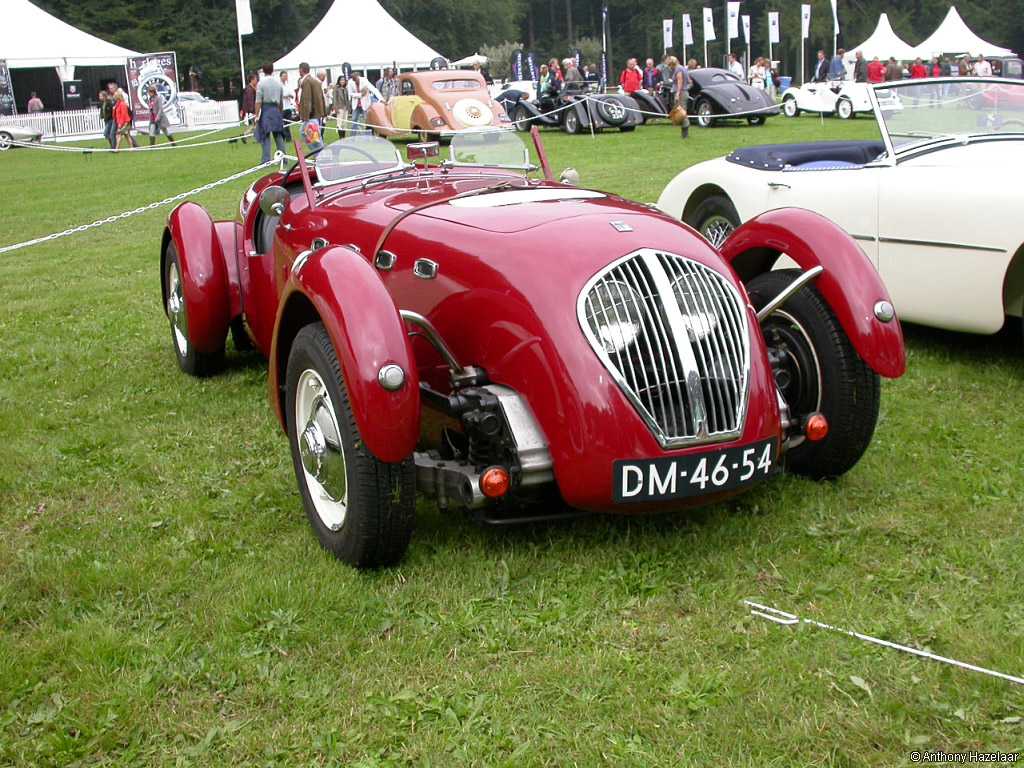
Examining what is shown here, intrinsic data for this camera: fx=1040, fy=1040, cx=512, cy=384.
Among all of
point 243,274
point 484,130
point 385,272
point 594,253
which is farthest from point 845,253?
point 243,274

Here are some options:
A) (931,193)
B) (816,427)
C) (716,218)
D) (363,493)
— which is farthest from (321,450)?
(716,218)

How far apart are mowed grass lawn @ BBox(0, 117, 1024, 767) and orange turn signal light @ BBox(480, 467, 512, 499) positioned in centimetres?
35

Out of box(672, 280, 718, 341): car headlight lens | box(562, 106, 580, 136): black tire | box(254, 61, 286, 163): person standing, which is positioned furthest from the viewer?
box(562, 106, 580, 136): black tire

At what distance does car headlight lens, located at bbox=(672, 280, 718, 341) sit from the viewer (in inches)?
134

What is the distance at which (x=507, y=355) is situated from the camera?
347 centimetres

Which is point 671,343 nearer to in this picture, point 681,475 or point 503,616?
point 681,475

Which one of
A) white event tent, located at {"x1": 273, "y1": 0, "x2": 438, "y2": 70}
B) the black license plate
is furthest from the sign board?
the black license plate

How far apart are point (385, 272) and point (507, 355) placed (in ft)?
2.69

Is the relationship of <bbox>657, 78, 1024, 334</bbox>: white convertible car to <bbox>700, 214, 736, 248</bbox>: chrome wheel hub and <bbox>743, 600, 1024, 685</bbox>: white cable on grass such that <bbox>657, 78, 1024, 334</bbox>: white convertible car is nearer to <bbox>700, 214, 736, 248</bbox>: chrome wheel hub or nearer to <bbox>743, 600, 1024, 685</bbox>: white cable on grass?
<bbox>700, 214, 736, 248</bbox>: chrome wheel hub

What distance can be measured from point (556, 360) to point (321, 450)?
94 cm

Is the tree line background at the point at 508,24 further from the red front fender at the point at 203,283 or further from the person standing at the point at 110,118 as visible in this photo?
the red front fender at the point at 203,283

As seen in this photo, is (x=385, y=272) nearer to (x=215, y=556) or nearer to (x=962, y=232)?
(x=215, y=556)

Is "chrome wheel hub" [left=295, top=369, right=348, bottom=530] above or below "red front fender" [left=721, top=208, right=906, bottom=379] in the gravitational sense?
below

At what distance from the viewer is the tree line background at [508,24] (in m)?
57.4
